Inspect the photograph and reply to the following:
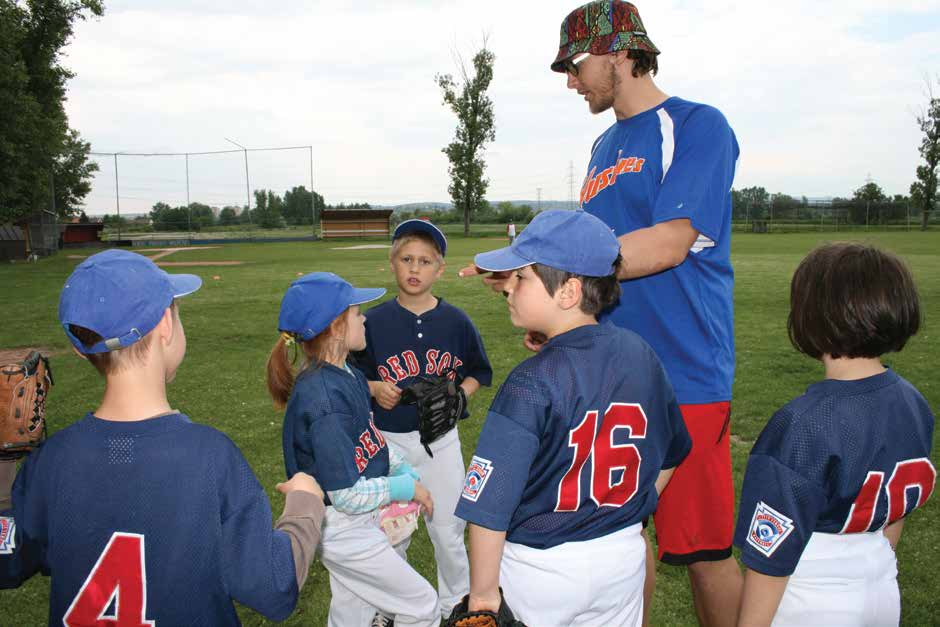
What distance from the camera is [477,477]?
79.7 inches

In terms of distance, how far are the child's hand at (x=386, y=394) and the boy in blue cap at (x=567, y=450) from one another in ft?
5.19

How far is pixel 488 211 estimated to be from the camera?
62.7 meters

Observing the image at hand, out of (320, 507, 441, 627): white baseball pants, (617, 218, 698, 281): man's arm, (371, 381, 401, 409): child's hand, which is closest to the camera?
(617, 218, 698, 281): man's arm

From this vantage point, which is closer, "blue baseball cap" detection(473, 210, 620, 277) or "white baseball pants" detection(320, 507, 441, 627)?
"blue baseball cap" detection(473, 210, 620, 277)

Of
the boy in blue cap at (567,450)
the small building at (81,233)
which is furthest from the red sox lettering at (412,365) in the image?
the small building at (81,233)

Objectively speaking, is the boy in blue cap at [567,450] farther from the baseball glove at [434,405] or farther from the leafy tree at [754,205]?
the leafy tree at [754,205]

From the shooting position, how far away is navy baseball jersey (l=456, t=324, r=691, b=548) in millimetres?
2004

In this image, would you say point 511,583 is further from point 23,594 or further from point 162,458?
point 23,594

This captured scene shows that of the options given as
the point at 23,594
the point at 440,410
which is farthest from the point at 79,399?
the point at 440,410

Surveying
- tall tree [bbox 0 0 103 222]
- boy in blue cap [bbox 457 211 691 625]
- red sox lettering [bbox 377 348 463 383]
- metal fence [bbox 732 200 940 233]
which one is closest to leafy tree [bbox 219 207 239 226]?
tall tree [bbox 0 0 103 222]

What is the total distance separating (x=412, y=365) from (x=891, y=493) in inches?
101

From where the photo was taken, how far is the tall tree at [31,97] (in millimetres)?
26594

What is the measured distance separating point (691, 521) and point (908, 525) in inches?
110

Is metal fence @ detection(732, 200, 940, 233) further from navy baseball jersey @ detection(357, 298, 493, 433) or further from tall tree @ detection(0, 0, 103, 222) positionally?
navy baseball jersey @ detection(357, 298, 493, 433)
